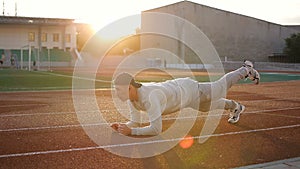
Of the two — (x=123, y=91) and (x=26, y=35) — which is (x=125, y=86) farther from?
(x=26, y=35)

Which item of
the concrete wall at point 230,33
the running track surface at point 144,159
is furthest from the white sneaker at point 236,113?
the concrete wall at point 230,33

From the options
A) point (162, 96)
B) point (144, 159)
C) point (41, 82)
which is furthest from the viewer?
point (41, 82)

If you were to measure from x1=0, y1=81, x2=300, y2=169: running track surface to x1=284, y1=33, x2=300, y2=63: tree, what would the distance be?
56400 mm

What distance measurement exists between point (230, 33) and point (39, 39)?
29.0 m

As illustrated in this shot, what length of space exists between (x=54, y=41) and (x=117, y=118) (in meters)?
62.4

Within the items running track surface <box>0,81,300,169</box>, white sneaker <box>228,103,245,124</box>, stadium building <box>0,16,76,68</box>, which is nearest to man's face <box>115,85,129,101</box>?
running track surface <box>0,81,300,169</box>

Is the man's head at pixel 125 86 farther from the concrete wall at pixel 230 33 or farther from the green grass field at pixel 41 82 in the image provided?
the concrete wall at pixel 230 33

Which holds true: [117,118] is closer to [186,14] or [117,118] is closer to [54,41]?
[186,14]

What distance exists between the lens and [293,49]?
6538cm

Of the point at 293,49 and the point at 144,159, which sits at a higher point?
the point at 293,49

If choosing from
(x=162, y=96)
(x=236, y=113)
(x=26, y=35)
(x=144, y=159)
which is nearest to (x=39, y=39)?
(x=26, y=35)

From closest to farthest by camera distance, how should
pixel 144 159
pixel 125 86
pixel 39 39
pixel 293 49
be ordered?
pixel 144 159 < pixel 125 86 < pixel 293 49 < pixel 39 39

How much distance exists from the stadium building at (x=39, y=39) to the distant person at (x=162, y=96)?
54321 millimetres

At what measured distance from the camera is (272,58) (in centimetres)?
7075
